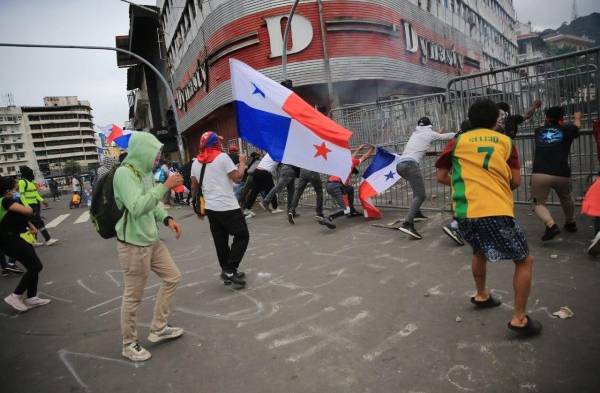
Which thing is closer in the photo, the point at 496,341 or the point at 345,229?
the point at 496,341

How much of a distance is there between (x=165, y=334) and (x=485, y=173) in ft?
9.64

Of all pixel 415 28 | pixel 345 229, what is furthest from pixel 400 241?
pixel 415 28

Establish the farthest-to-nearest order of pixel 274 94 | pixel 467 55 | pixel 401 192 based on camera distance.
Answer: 1. pixel 467 55
2. pixel 401 192
3. pixel 274 94

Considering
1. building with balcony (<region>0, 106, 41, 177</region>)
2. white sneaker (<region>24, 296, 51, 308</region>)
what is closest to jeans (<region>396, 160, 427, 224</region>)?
white sneaker (<region>24, 296, 51, 308</region>)

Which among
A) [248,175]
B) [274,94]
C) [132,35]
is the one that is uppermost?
[132,35]

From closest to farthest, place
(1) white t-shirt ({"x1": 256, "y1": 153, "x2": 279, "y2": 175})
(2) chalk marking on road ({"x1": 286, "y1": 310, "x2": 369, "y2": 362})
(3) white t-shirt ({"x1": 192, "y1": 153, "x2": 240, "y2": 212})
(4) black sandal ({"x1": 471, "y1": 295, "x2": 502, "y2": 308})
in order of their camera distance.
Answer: (2) chalk marking on road ({"x1": 286, "y1": 310, "x2": 369, "y2": 362}), (4) black sandal ({"x1": 471, "y1": 295, "x2": 502, "y2": 308}), (3) white t-shirt ({"x1": 192, "y1": 153, "x2": 240, "y2": 212}), (1) white t-shirt ({"x1": 256, "y1": 153, "x2": 279, "y2": 175})

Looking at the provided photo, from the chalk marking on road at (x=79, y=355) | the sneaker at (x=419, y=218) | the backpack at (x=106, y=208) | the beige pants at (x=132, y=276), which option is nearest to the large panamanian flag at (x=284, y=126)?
the sneaker at (x=419, y=218)

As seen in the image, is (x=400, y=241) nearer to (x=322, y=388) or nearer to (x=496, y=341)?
(x=496, y=341)

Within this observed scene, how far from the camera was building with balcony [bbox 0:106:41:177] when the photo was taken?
109312 millimetres

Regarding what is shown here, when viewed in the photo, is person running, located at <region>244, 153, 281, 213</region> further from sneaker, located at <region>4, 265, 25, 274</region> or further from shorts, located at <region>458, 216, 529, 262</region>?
shorts, located at <region>458, 216, 529, 262</region>

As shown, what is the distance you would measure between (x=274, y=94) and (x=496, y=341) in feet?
12.2

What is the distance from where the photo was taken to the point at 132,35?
1152 inches

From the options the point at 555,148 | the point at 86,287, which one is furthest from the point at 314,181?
the point at 86,287

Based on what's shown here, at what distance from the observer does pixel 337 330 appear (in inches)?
127
